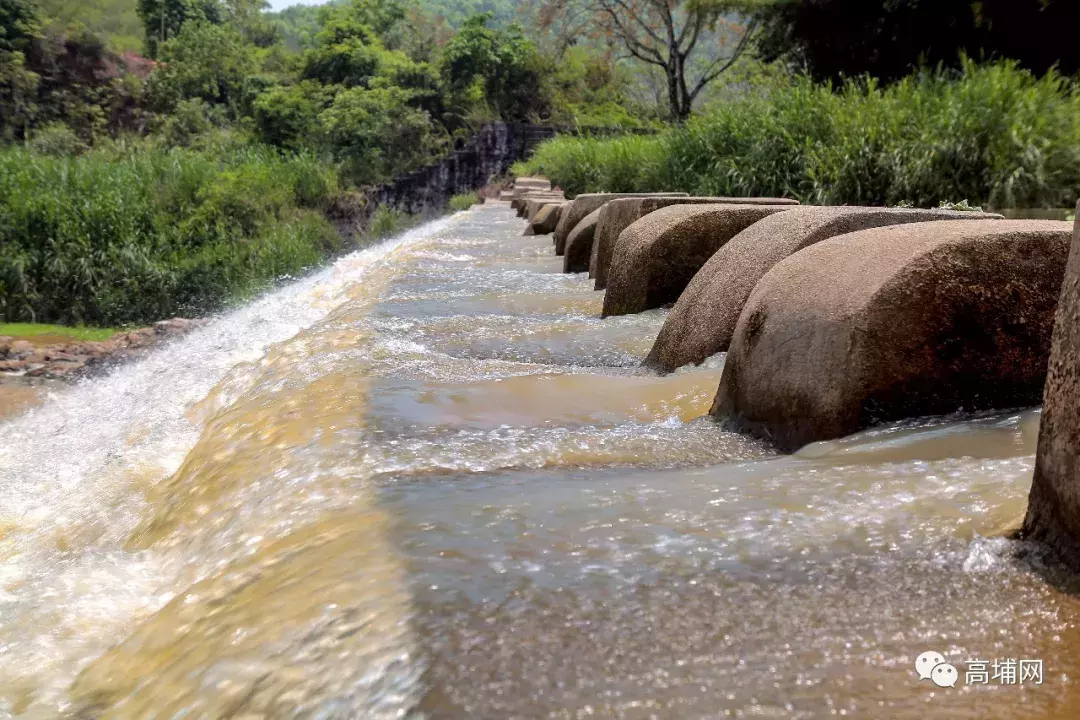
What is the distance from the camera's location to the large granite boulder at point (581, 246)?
16.9 feet

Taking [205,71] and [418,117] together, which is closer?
[418,117]

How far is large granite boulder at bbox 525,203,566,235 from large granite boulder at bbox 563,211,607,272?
290cm

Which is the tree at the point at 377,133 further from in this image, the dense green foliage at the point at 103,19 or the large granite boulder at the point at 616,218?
the large granite boulder at the point at 616,218

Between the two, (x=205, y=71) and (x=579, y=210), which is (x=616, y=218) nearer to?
(x=579, y=210)

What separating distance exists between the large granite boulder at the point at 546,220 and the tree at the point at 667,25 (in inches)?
531

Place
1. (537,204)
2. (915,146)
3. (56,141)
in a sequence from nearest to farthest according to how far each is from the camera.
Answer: (915,146)
(537,204)
(56,141)

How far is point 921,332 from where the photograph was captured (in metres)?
1.65

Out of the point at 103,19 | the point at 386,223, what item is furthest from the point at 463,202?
the point at 103,19

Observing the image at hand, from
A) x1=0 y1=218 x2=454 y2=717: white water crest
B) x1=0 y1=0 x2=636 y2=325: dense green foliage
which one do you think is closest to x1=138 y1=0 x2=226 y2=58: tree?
x1=0 y1=0 x2=636 y2=325: dense green foliage

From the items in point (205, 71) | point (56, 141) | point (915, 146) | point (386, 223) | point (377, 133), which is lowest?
point (386, 223)

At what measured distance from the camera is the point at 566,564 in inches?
42.8

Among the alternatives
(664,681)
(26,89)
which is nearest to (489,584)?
(664,681)

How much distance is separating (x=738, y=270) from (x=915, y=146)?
158 inches

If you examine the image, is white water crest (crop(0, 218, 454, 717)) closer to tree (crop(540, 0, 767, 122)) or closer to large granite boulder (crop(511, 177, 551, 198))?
large granite boulder (crop(511, 177, 551, 198))
